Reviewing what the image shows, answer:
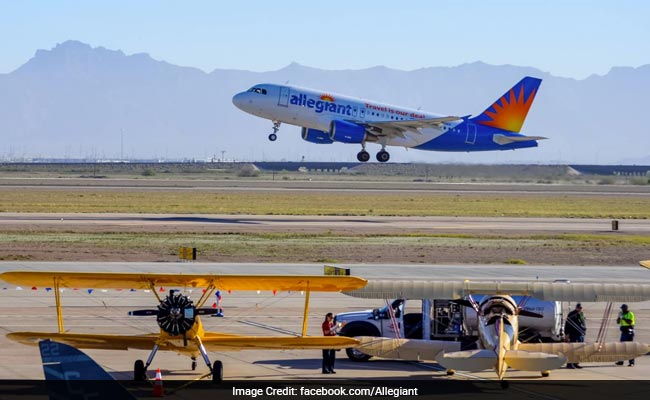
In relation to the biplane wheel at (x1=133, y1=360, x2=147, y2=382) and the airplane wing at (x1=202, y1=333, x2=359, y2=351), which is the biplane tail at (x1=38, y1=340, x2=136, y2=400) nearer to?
the biplane wheel at (x1=133, y1=360, x2=147, y2=382)

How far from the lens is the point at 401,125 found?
274 feet

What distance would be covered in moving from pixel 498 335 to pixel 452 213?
65.2 metres

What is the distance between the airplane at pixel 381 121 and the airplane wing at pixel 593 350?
54119 millimetres

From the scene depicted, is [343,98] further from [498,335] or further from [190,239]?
[498,335]

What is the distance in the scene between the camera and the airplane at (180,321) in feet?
80.4

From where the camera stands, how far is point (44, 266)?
47.2 m

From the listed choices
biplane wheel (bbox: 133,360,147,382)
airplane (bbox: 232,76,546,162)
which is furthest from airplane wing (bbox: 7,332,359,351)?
airplane (bbox: 232,76,546,162)

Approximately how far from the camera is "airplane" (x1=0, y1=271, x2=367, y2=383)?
24.5m

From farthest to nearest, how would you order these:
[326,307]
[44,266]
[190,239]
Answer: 1. [190,239]
2. [44,266]
3. [326,307]

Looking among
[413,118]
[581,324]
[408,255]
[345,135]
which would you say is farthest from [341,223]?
[581,324]

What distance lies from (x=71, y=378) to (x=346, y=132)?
221ft

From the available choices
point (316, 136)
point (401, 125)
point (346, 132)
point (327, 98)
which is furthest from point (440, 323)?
point (401, 125)

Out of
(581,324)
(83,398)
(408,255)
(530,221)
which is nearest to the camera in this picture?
(83,398)

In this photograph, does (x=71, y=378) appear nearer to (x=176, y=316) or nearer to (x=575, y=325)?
(x=176, y=316)
